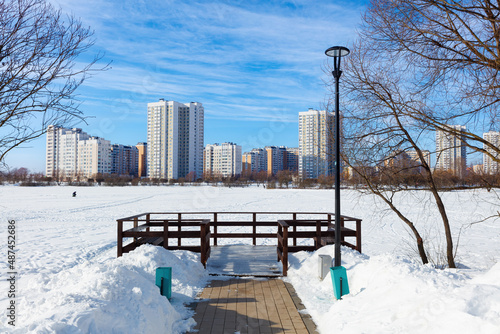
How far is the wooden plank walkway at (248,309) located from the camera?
16.5 feet

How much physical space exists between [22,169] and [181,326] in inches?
→ 4745

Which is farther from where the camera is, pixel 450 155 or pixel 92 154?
pixel 92 154

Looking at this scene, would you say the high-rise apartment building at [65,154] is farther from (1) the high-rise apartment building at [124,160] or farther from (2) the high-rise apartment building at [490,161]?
(2) the high-rise apartment building at [490,161]

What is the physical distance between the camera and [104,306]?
13.4 ft

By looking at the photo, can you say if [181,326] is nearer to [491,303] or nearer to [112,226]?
[491,303]

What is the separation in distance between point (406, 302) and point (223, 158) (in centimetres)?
14567

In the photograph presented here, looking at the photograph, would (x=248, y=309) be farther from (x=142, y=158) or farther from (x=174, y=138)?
(x=142, y=158)

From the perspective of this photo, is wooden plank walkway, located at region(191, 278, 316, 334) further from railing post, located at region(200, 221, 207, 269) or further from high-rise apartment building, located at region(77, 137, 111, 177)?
high-rise apartment building, located at region(77, 137, 111, 177)

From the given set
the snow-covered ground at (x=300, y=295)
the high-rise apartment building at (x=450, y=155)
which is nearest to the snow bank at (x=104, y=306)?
the snow-covered ground at (x=300, y=295)

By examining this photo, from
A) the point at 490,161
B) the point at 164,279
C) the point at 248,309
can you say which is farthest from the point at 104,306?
the point at 490,161

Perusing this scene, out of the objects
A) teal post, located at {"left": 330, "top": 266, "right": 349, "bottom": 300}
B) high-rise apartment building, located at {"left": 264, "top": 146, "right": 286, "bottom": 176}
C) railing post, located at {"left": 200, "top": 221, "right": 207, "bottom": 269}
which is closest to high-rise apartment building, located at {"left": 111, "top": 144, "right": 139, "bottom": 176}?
high-rise apartment building, located at {"left": 264, "top": 146, "right": 286, "bottom": 176}

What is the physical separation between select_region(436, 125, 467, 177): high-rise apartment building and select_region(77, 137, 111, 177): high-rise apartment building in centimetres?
13120

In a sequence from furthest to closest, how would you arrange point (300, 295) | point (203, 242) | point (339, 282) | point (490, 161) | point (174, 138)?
point (174, 138)
point (203, 242)
point (490, 161)
point (300, 295)
point (339, 282)

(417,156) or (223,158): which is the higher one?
(223,158)
